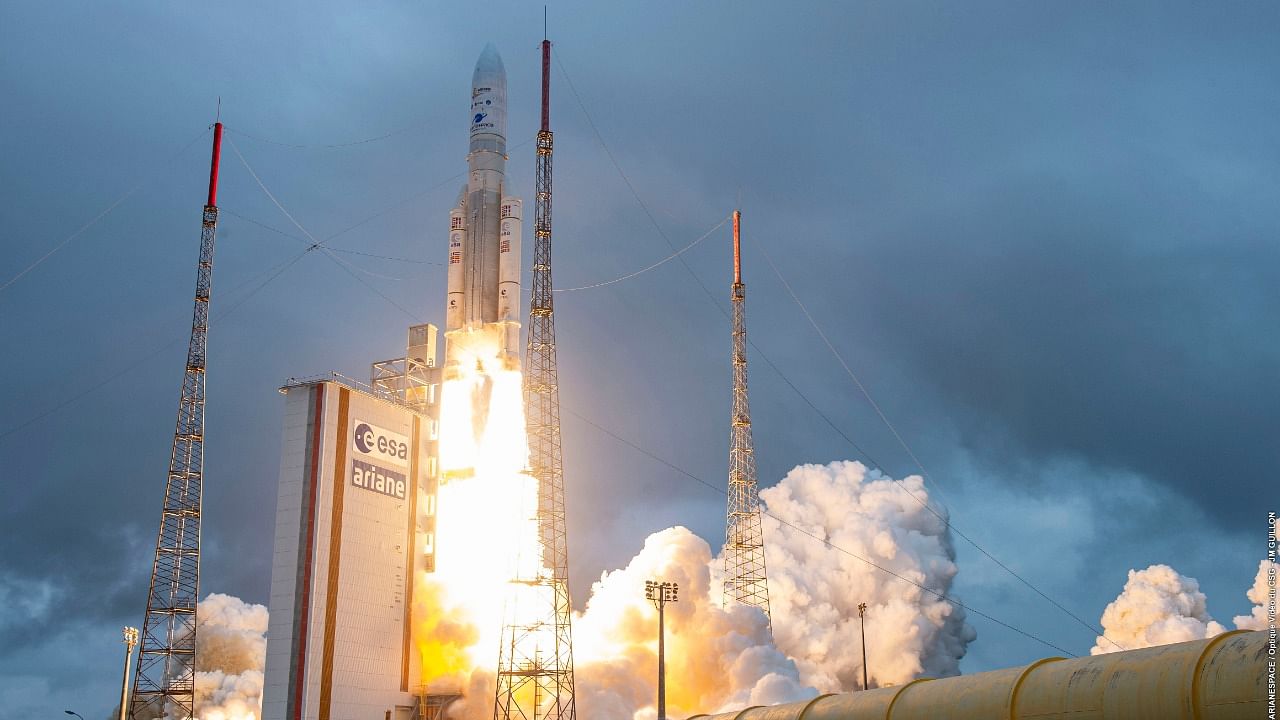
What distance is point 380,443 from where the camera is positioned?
6531 centimetres

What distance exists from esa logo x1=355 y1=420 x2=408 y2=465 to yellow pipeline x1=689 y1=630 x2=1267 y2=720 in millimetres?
38860

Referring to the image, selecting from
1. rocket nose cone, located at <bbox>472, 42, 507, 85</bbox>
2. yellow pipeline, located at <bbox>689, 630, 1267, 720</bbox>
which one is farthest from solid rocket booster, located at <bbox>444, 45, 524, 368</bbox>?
yellow pipeline, located at <bbox>689, 630, 1267, 720</bbox>

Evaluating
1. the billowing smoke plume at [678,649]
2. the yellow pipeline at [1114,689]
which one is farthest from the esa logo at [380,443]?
the yellow pipeline at [1114,689]

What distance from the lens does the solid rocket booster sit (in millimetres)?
67688

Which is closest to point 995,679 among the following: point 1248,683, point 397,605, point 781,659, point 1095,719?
point 1095,719

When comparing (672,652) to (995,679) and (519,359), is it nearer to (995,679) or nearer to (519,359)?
(519,359)

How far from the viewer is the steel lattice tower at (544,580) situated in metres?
59.0

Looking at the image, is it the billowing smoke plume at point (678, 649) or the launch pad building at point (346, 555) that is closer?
the launch pad building at point (346, 555)

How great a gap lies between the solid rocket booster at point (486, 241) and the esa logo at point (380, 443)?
17.2ft

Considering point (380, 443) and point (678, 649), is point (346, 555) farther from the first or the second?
point (678, 649)

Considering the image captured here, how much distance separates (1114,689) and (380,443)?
155 ft

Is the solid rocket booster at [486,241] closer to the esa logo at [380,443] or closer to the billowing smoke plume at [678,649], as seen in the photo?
the esa logo at [380,443]

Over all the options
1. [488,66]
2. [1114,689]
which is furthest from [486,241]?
[1114,689]

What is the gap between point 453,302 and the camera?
6888cm
